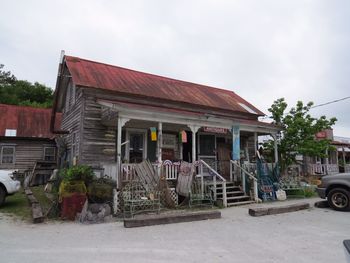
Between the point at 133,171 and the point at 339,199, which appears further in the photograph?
the point at 339,199

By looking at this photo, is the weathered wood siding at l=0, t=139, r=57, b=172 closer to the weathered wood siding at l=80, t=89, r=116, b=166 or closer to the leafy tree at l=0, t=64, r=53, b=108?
the weathered wood siding at l=80, t=89, r=116, b=166

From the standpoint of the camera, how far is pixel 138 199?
9.31 metres

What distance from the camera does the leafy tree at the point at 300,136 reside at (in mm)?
16516

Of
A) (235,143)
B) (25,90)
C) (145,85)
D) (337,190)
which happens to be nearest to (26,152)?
(145,85)

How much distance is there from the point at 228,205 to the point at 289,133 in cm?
799

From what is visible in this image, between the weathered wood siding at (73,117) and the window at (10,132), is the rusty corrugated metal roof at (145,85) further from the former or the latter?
the window at (10,132)

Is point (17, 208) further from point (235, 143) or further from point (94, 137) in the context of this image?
point (235, 143)

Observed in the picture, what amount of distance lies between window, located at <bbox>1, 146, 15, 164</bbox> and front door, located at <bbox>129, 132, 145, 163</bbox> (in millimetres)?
9390

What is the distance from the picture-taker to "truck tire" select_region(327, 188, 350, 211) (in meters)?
10.0

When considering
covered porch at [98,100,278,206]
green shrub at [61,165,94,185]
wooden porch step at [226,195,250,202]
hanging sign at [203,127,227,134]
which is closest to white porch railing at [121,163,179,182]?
covered porch at [98,100,278,206]

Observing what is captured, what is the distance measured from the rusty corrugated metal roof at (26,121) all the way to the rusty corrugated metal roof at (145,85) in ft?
20.2

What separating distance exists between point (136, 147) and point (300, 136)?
10.1 m

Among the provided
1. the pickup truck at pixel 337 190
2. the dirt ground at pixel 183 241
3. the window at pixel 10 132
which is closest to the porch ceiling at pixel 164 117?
the dirt ground at pixel 183 241

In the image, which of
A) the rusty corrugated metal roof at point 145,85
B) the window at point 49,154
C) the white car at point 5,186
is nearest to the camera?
the white car at point 5,186
